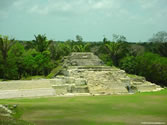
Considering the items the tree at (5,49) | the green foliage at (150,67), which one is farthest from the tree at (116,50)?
the tree at (5,49)

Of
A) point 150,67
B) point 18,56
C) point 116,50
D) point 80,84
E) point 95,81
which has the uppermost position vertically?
point 116,50

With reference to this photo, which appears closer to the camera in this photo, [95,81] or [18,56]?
[95,81]

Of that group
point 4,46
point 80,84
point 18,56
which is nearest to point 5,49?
point 4,46

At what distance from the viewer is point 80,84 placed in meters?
23.3

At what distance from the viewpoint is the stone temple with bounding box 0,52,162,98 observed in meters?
20.9

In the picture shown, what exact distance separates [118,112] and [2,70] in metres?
22.2

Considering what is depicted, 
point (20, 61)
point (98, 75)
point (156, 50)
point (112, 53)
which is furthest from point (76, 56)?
point (156, 50)

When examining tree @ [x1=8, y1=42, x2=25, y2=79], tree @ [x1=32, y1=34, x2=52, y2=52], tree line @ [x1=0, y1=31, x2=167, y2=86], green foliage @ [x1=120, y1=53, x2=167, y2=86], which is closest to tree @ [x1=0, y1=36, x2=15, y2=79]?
tree line @ [x1=0, y1=31, x2=167, y2=86]

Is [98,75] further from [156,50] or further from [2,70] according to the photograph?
[156,50]

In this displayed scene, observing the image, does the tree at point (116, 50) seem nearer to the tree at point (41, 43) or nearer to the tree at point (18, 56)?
the tree at point (41, 43)

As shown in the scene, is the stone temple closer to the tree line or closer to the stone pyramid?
the stone pyramid

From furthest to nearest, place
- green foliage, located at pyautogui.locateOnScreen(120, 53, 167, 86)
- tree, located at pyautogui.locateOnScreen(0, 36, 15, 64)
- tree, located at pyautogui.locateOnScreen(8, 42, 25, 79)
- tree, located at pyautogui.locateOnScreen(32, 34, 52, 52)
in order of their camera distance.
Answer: tree, located at pyautogui.locateOnScreen(32, 34, 52, 52), green foliage, located at pyautogui.locateOnScreen(120, 53, 167, 86), tree, located at pyautogui.locateOnScreen(8, 42, 25, 79), tree, located at pyautogui.locateOnScreen(0, 36, 15, 64)

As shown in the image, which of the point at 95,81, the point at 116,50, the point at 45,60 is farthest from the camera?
the point at 116,50

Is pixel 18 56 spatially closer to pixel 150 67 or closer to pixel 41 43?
pixel 41 43
